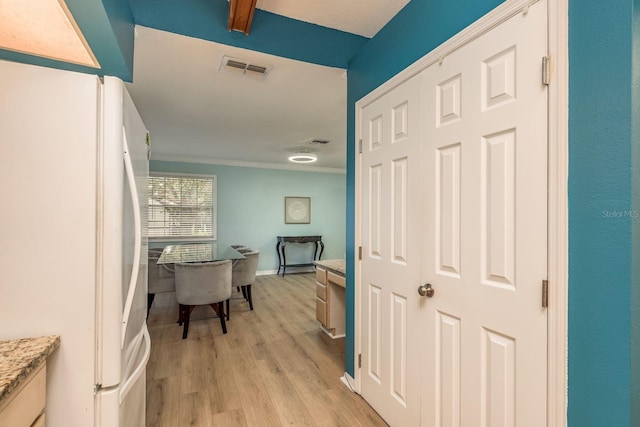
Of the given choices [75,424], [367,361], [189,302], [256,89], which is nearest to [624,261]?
[367,361]

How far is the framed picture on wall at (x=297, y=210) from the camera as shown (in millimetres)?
6570

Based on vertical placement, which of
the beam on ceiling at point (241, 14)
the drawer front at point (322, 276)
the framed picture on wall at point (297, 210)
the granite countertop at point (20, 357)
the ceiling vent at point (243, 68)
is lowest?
the drawer front at point (322, 276)

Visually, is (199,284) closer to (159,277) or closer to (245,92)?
(159,277)

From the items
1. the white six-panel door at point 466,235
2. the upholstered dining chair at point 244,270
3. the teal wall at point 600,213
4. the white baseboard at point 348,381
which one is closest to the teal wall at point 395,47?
the white baseboard at point 348,381

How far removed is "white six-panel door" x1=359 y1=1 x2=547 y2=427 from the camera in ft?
3.33

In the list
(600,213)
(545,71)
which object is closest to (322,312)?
(600,213)

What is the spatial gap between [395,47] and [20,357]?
211 centimetres

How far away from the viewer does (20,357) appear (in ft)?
2.73

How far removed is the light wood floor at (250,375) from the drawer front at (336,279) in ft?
2.07

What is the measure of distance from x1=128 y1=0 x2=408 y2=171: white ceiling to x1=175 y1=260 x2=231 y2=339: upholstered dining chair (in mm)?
1659

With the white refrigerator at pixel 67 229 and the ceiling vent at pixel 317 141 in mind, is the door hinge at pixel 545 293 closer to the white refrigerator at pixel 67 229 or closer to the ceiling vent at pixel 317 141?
→ the white refrigerator at pixel 67 229

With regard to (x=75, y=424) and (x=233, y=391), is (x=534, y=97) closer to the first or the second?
(x=75, y=424)

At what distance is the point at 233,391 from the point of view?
7.01ft

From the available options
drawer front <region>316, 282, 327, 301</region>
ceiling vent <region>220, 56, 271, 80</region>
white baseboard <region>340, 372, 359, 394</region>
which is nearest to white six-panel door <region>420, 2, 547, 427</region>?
white baseboard <region>340, 372, 359, 394</region>
